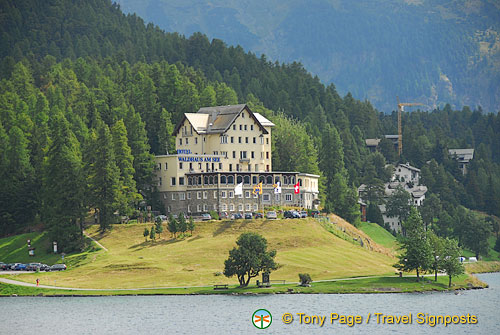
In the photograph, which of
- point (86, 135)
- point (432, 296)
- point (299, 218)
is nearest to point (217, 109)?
point (86, 135)

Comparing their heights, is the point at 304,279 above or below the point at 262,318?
above

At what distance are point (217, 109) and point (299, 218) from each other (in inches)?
1466

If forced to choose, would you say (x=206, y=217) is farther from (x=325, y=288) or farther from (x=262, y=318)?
(x=262, y=318)

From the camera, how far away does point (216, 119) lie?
7402 inches

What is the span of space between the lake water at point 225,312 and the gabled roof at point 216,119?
67.9 metres

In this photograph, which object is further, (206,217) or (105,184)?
(206,217)

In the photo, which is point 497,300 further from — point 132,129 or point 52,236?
point 132,129

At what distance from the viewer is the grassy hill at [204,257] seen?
132750 millimetres

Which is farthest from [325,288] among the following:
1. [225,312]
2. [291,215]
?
[291,215]

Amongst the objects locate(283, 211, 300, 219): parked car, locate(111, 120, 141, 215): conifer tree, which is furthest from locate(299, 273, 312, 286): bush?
locate(111, 120, 141, 215): conifer tree

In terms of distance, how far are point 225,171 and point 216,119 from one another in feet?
44.6

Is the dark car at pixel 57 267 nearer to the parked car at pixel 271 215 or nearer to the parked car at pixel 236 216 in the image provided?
the parked car at pixel 236 216

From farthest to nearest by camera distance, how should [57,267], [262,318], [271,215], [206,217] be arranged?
[206,217], [271,215], [57,267], [262,318]

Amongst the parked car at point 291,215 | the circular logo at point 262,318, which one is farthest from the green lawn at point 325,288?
the parked car at point 291,215
